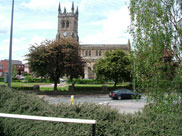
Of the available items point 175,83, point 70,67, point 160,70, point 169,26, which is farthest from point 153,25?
point 70,67

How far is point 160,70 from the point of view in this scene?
6.17m

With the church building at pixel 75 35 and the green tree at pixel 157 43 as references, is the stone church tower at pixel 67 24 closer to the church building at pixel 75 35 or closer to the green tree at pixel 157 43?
the church building at pixel 75 35

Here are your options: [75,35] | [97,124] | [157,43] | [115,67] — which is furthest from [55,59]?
[75,35]

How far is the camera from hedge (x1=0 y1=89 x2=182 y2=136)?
483cm

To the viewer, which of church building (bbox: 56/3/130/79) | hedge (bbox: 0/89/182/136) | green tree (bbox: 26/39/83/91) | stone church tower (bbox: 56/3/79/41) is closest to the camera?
hedge (bbox: 0/89/182/136)

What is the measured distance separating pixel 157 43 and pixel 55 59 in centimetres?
2467

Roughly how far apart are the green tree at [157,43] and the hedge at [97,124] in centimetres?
95

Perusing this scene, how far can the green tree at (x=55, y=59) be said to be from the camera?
29.4 meters

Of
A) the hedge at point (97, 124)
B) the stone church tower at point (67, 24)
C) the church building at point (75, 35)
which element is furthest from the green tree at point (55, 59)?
the stone church tower at point (67, 24)

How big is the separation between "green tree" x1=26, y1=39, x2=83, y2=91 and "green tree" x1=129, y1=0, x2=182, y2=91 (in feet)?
76.1

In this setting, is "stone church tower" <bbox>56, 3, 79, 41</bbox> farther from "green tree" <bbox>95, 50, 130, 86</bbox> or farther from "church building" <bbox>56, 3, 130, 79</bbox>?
"green tree" <bbox>95, 50, 130, 86</bbox>

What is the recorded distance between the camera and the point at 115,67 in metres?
36.3

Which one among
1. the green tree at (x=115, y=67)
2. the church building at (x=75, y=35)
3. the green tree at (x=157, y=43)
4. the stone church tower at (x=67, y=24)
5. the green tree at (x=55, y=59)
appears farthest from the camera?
the stone church tower at (x=67, y=24)

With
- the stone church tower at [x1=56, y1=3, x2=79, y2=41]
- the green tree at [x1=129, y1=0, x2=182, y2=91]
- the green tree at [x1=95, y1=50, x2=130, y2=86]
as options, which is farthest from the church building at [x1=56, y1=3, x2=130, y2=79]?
the green tree at [x1=129, y1=0, x2=182, y2=91]
